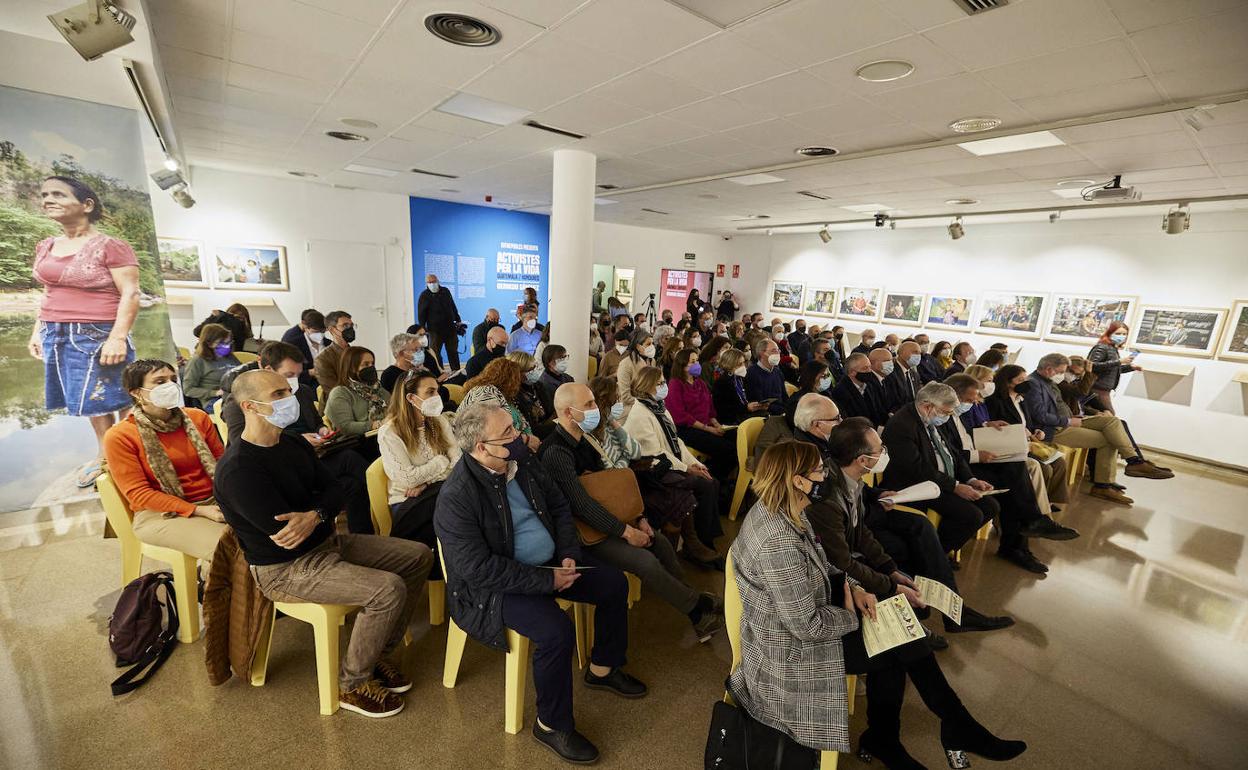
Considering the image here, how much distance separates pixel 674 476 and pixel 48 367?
15.3 feet

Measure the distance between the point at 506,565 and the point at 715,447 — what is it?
2945mm

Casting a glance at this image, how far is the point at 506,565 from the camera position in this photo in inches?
88.0

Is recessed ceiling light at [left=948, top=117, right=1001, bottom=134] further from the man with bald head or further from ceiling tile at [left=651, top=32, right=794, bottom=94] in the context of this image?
the man with bald head

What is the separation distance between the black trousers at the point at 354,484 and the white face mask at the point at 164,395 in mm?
829

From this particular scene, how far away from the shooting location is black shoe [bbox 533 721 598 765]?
7.23 ft

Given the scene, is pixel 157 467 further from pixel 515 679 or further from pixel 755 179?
pixel 755 179

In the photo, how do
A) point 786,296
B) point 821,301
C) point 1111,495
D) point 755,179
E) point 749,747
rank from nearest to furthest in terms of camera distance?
1. point 749,747
2. point 1111,495
3. point 755,179
4. point 821,301
5. point 786,296

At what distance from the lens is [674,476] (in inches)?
142

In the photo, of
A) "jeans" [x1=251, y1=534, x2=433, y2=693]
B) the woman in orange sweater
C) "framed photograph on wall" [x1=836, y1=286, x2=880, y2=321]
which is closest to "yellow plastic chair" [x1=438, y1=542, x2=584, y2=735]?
"jeans" [x1=251, y1=534, x2=433, y2=693]

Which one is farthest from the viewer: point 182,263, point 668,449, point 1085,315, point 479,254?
point 479,254

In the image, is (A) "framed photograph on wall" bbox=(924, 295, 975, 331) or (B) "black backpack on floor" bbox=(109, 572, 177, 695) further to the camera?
(A) "framed photograph on wall" bbox=(924, 295, 975, 331)

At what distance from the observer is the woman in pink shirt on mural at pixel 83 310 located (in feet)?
11.6

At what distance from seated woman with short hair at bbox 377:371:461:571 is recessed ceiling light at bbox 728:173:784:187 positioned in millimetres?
5267

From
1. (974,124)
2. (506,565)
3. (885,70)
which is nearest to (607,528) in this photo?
(506,565)
